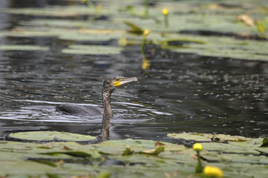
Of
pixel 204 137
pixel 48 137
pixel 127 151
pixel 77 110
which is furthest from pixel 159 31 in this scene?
pixel 127 151

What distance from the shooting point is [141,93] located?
893 centimetres

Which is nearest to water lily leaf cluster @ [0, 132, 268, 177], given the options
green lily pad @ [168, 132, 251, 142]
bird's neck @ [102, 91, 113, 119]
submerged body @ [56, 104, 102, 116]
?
green lily pad @ [168, 132, 251, 142]

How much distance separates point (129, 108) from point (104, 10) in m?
15.6

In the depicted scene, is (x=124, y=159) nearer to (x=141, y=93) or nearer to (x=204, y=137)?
(x=204, y=137)

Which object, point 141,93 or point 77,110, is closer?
point 77,110

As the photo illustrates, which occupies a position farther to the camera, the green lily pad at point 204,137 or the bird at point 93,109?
the bird at point 93,109

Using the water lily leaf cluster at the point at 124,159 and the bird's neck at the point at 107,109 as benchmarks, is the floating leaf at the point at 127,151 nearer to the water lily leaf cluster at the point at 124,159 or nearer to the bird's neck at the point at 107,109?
the water lily leaf cluster at the point at 124,159

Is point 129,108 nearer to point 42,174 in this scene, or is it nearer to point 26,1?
point 42,174

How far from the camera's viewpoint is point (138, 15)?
833 inches

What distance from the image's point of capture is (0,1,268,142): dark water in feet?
21.7

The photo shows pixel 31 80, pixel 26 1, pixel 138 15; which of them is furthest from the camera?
pixel 26 1

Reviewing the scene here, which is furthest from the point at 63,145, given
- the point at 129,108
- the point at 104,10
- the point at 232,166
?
the point at 104,10

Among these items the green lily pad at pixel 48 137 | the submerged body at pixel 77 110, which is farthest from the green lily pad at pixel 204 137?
the submerged body at pixel 77 110

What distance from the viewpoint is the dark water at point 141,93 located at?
6.61m
